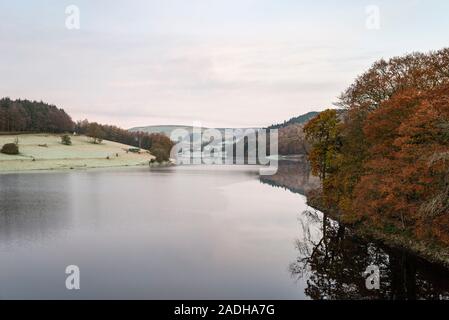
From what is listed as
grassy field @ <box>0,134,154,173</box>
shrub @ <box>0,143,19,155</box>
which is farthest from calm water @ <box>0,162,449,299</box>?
shrub @ <box>0,143,19,155</box>

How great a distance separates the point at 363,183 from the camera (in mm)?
24625

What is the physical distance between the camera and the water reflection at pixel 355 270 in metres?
16.0

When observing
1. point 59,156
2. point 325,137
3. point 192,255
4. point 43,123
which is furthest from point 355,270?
point 43,123

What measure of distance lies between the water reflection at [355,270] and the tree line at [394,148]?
213 cm

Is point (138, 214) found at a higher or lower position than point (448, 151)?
lower

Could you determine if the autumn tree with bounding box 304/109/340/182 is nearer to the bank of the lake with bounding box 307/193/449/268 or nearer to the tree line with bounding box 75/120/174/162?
the bank of the lake with bounding box 307/193/449/268

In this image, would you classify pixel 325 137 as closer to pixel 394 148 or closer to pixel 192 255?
pixel 394 148

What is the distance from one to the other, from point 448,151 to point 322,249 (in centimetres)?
955

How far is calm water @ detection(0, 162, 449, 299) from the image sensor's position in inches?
636

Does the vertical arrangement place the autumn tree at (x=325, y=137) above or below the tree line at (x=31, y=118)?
below

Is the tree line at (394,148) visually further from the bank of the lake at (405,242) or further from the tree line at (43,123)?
the tree line at (43,123)

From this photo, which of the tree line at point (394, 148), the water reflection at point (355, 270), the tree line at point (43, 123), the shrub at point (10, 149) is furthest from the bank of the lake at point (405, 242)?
the tree line at point (43, 123)
